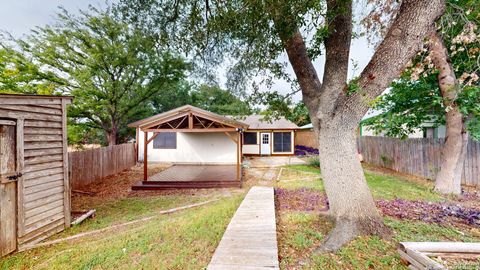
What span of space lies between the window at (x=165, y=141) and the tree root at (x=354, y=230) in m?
11.6

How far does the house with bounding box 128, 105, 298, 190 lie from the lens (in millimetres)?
8125

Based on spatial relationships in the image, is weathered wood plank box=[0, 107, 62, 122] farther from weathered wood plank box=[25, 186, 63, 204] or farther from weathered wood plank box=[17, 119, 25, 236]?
weathered wood plank box=[25, 186, 63, 204]

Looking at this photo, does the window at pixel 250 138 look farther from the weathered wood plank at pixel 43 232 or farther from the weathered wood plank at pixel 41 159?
the weathered wood plank at pixel 43 232

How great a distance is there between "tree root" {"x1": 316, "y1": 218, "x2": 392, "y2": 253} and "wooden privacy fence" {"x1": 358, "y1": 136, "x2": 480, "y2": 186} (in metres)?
6.63

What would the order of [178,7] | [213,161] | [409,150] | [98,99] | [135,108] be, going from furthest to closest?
[135,108] < [213,161] < [98,99] < [409,150] < [178,7]

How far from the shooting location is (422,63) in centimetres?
546

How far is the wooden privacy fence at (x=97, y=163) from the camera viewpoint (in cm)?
730

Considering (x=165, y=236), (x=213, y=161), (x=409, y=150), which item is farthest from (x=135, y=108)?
(x=409, y=150)

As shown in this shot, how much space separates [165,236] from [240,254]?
1.56m

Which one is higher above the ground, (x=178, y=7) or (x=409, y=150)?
(x=178, y=7)

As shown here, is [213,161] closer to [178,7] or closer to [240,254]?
[178,7]

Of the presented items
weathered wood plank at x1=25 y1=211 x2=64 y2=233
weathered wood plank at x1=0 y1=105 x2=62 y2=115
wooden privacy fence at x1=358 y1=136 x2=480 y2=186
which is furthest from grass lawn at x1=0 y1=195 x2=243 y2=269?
wooden privacy fence at x1=358 y1=136 x2=480 y2=186

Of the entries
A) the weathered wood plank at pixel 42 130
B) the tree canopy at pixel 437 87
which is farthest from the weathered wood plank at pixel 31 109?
the tree canopy at pixel 437 87

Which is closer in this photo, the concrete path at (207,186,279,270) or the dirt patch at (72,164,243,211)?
the concrete path at (207,186,279,270)
